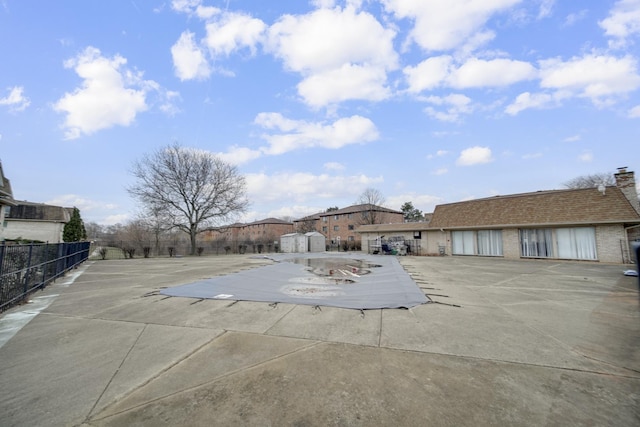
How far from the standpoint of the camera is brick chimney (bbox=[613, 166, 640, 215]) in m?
14.7

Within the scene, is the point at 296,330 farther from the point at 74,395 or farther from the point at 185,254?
the point at 185,254

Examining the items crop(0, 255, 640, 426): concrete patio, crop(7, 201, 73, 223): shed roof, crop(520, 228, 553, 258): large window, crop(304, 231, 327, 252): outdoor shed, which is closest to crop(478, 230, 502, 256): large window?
crop(520, 228, 553, 258): large window

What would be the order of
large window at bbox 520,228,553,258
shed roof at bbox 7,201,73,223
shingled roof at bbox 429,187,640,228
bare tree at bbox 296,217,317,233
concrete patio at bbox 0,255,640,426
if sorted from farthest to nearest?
bare tree at bbox 296,217,317,233, shed roof at bbox 7,201,73,223, large window at bbox 520,228,553,258, shingled roof at bbox 429,187,640,228, concrete patio at bbox 0,255,640,426

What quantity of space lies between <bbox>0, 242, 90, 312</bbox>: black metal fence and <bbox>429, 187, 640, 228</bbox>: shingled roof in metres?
23.6

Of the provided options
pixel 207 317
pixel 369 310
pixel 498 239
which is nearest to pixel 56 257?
pixel 207 317

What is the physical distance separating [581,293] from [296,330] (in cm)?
830

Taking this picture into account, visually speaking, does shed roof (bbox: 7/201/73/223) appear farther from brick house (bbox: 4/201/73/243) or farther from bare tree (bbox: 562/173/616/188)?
bare tree (bbox: 562/173/616/188)

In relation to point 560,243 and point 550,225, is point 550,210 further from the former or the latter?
point 560,243

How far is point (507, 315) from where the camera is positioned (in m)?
5.20

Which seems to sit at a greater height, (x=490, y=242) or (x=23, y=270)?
(x=23, y=270)

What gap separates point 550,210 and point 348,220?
109 feet

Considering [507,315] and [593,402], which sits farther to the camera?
[507,315]

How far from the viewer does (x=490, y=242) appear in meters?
19.4

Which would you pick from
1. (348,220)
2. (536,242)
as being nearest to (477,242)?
(536,242)
